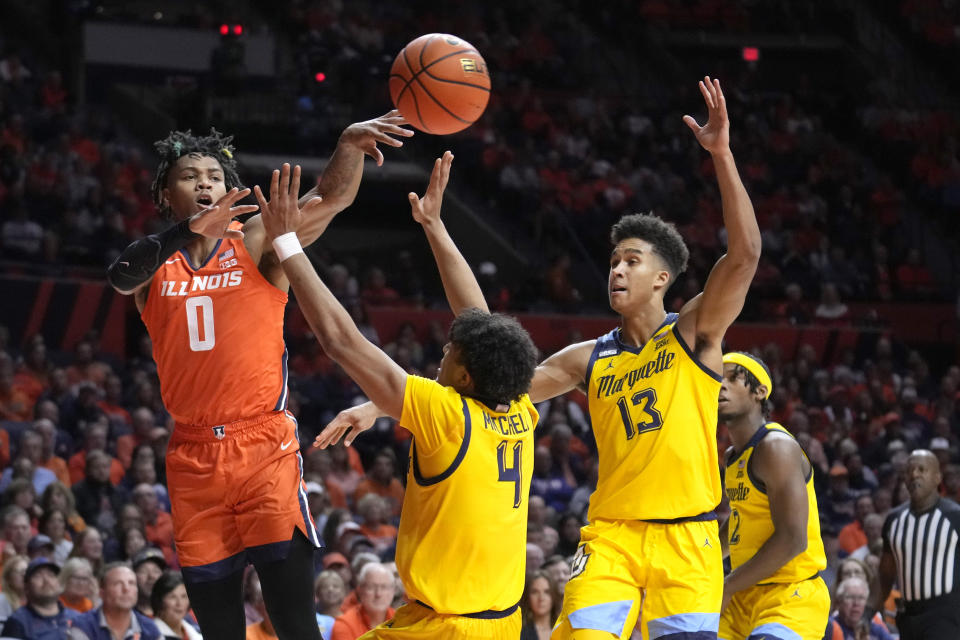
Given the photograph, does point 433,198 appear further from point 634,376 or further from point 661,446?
point 661,446

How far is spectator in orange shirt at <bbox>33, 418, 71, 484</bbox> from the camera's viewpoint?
10867 mm

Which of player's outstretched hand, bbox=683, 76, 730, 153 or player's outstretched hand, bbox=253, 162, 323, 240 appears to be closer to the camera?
player's outstretched hand, bbox=253, 162, 323, 240

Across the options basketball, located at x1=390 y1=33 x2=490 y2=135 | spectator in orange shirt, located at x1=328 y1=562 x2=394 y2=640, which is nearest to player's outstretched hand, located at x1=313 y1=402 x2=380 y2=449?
basketball, located at x1=390 y1=33 x2=490 y2=135

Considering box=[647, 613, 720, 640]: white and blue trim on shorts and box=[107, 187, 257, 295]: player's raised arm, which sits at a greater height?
box=[107, 187, 257, 295]: player's raised arm

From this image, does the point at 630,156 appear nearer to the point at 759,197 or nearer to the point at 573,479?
the point at 759,197

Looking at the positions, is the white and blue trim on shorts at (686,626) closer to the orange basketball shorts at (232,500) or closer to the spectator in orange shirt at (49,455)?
the orange basketball shorts at (232,500)

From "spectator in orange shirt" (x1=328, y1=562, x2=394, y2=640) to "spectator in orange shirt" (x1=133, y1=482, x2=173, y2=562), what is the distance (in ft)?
9.05

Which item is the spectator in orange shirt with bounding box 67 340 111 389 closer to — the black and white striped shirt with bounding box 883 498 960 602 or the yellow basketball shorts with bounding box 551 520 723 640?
the black and white striped shirt with bounding box 883 498 960 602

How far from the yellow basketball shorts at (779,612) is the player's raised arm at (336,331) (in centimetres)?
242

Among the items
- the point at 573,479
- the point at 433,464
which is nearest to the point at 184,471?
the point at 433,464

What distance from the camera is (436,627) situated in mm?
4594

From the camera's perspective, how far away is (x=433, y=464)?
15.1 feet

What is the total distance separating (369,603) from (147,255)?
3.62m

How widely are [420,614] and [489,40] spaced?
1823 centimetres
